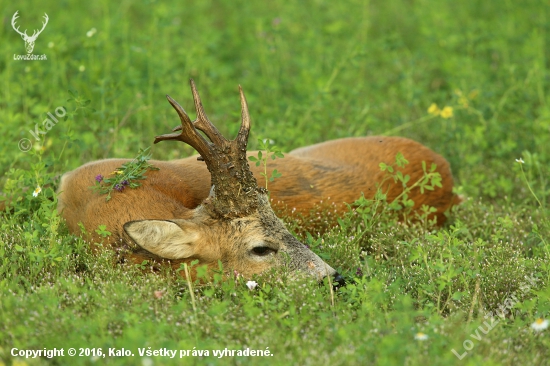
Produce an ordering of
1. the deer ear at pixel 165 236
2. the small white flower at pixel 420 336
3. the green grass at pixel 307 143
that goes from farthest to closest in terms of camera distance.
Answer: the deer ear at pixel 165 236 < the green grass at pixel 307 143 < the small white flower at pixel 420 336

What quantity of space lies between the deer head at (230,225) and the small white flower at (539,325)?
1.31m

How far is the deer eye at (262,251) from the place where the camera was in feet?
17.3

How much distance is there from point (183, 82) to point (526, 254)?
15.0ft

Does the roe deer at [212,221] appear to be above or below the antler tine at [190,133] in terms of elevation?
below

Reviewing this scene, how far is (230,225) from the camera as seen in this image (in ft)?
17.2

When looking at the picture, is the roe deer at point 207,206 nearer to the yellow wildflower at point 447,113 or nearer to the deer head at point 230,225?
the deer head at point 230,225

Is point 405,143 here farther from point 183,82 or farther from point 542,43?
point 542,43

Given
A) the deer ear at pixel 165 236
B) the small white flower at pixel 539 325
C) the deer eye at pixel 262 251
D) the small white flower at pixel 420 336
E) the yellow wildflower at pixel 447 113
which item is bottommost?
the yellow wildflower at pixel 447 113

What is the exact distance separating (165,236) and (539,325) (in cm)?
235

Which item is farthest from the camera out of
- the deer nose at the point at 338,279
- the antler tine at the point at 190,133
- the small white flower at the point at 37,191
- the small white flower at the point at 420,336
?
the small white flower at the point at 37,191

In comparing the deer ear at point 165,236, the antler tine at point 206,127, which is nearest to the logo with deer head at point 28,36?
the antler tine at point 206,127

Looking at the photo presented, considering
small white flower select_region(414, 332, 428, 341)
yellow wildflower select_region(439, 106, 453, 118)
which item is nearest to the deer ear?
small white flower select_region(414, 332, 428, 341)

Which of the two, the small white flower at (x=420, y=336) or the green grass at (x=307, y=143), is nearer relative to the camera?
the small white flower at (x=420, y=336)

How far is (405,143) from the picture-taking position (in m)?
6.91
